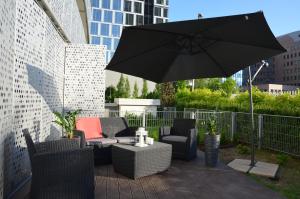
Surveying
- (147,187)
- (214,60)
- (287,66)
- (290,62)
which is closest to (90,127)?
(147,187)

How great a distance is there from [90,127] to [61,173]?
3154 millimetres

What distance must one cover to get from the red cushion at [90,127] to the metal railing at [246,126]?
12.5 feet

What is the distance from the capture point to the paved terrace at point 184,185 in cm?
430

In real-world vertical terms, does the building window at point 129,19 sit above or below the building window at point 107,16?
below

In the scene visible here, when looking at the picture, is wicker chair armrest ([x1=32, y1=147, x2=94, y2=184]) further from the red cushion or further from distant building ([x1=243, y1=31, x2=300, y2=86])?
distant building ([x1=243, y1=31, x2=300, y2=86])

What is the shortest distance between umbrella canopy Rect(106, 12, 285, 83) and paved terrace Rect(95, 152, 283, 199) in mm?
1943

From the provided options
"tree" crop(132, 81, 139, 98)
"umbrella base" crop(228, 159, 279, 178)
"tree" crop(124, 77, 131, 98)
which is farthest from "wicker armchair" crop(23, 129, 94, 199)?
"tree" crop(132, 81, 139, 98)

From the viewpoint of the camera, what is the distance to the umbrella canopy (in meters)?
3.74

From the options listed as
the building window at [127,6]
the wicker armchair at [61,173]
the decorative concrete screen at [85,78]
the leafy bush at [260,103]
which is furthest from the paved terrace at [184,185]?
the building window at [127,6]

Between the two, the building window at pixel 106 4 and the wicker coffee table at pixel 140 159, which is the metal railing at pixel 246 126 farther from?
the building window at pixel 106 4

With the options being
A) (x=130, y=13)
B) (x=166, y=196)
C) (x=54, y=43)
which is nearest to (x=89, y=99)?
(x=54, y=43)

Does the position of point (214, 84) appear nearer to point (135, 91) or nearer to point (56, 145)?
point (135, 91)

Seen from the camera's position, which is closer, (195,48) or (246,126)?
(195,48)

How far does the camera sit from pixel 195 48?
5.31 meters
